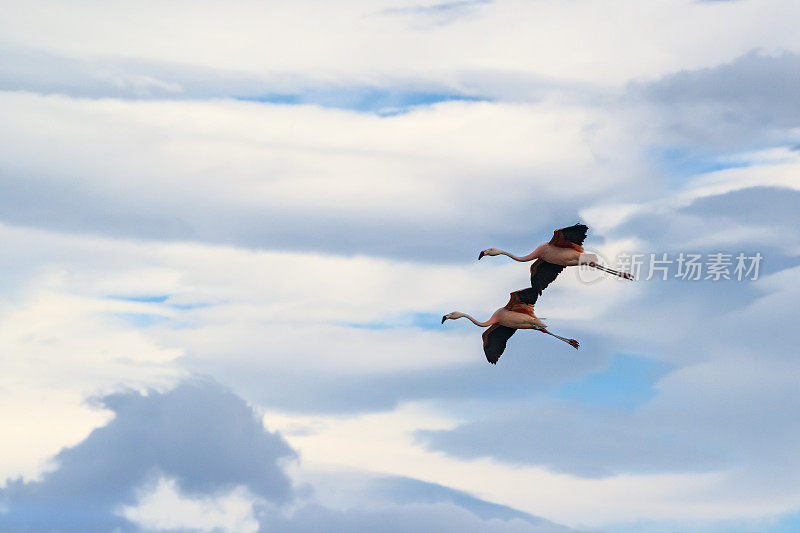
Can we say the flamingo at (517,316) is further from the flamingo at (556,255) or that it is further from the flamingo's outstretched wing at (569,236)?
the flamingo's outstretched wing at (569,236)

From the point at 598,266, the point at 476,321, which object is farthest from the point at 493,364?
the point at 598,266

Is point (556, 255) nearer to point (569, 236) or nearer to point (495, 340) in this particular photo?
point (569, 236)

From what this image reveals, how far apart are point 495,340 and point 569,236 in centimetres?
753

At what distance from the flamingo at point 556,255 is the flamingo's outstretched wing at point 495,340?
2726 millimetres

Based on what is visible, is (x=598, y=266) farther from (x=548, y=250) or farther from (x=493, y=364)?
(x=493, y=364)

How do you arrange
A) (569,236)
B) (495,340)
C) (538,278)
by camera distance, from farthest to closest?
1. (495,340)
2. (538,278)
3. (569,236)

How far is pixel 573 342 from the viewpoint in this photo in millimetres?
82250

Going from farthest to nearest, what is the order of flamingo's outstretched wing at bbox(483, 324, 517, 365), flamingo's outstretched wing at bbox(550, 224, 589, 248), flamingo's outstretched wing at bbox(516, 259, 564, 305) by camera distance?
flamingo's outstretched wing at bbox(483, 324, 517, 365), flamingo's outstretched wing at bbox(516, 259, 564, 305), flamingo's outstretched wing at bbox(550, 224, 589, 248)

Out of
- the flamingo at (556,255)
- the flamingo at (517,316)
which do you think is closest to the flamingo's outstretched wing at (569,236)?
the flamingo at (556,255)

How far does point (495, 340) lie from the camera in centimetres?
8388

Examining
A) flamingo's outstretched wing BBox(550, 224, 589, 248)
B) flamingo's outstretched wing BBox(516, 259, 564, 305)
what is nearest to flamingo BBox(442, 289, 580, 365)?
flamingo's outstretched wing BBox(516, 259, 564, 305)

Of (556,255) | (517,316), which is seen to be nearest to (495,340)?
(517,316)

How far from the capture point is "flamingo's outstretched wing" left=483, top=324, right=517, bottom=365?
83.6 meters

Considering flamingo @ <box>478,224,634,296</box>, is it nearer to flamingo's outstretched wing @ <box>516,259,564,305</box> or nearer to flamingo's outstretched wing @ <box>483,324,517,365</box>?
flamingo's outstretched wing @ <box>516,259,564,305</box>
